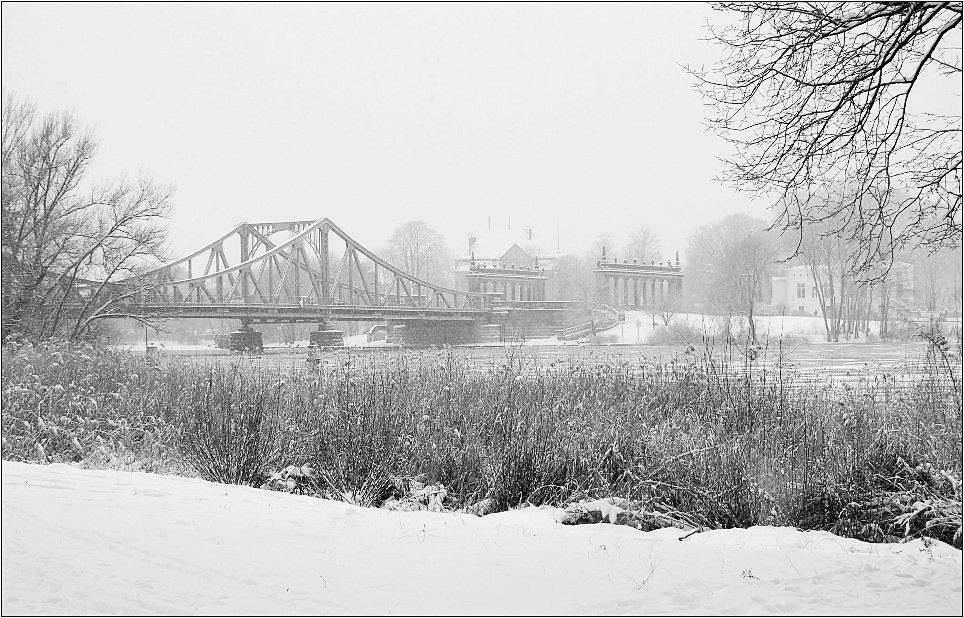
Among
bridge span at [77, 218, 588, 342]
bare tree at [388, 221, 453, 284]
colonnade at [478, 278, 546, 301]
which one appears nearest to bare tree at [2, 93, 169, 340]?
bridge span at [77, 218, 588, 342]

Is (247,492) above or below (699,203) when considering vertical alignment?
below

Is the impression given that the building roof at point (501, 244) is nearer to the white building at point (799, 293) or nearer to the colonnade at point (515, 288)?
the colonnade at point (515, 288)

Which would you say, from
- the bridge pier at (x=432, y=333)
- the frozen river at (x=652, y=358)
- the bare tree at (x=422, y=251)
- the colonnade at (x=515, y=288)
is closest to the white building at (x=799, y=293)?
the frozen river at (x=652, y=358)

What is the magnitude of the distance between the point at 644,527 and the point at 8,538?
2.52 metres

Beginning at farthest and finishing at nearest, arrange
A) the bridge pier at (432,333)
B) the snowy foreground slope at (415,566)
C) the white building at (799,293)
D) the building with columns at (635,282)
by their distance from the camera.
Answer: the bridge pier at (432,333), the building with columns at (635,282), the white building at (799,293), the snowy foreground slope at (415,566)

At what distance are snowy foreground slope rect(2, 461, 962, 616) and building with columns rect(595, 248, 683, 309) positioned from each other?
379cm

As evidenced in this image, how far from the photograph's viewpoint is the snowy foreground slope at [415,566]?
269cm

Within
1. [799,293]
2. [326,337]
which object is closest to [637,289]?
[799,293]

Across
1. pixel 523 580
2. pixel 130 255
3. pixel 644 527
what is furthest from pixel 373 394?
pixel 130 255

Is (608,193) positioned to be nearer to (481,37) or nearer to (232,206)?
(481,37)

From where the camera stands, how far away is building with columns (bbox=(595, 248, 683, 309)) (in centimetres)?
707

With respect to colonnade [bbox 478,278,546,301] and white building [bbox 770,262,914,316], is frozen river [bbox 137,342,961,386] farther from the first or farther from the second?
colonnade [bbox 478,278,546,301]

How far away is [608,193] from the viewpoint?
7621 millimetres

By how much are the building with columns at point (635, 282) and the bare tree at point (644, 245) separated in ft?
0.22
